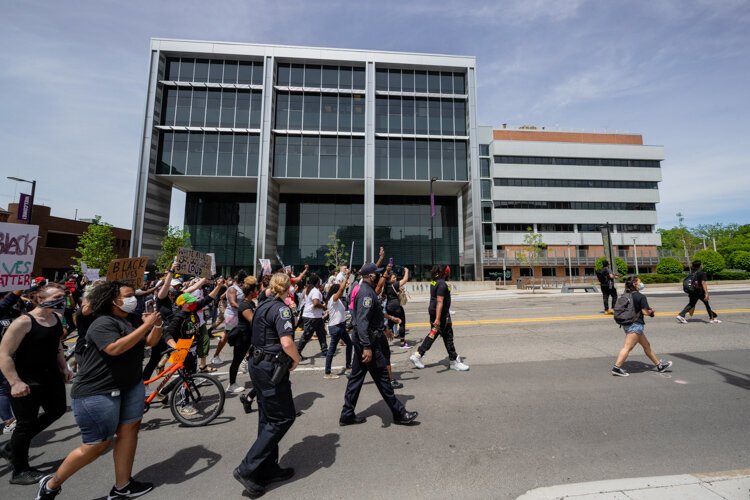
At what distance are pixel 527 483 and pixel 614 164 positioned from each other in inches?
2392

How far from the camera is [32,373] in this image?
343 centimetres

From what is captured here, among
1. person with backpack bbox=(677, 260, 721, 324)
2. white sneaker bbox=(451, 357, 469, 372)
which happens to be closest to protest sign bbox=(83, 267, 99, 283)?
white sneaker bbox=(451, 357, 469, 372)

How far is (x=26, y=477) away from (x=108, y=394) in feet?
5.75

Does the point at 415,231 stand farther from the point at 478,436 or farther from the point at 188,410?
the point at 478,436

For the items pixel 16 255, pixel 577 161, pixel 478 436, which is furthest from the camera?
pixel 577 161

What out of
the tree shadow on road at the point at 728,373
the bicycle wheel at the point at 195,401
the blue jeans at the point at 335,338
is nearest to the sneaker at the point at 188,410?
the bicycle wheel at the point at 195,401

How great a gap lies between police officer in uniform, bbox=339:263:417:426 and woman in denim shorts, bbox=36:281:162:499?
87.2 inches

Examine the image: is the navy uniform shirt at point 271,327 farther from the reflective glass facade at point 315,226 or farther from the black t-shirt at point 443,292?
the reflective glass facade at point 315,226

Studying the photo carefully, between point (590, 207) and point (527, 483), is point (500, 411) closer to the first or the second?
point (527, 483)

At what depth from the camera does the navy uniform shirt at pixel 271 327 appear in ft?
10.3

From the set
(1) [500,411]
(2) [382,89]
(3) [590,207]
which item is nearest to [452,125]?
(2) [382,89]

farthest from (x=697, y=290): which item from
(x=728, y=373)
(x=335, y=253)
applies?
(x=335, y=253)

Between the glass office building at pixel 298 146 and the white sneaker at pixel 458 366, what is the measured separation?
26.1m

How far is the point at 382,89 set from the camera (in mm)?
36750
